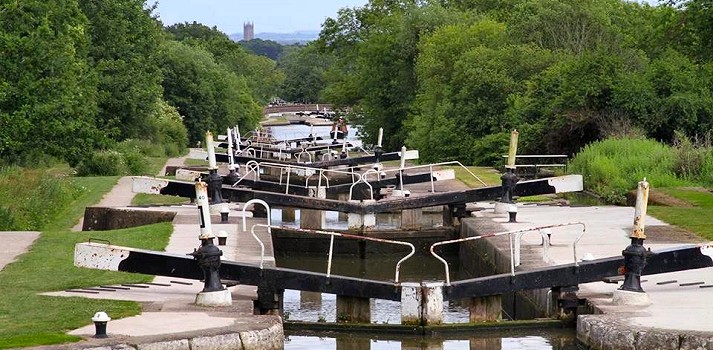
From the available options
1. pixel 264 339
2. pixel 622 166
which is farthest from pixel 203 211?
pixel 622 166

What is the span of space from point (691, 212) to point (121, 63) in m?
38.9

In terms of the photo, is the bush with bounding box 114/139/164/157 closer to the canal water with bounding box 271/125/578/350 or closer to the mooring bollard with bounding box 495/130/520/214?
the mooring bollard with bounding box 495/130/520/214

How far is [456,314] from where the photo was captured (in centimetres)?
2075

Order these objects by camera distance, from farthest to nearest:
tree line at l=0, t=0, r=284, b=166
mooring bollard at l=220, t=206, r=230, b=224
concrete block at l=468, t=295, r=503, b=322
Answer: tree line at l=0, t=0, r=284, b=166, mooring bollard at l=220, t=206, r=230, b=224, concrete block at l=468, t=295, r=503, b=322

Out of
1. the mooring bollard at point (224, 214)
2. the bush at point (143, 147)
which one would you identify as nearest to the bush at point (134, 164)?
the bush at point (143, 147)

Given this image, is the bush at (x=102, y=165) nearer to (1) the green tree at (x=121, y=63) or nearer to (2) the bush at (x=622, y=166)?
(1) the green tree at (x=121, y=63)

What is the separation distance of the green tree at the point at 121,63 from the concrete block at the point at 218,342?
4420 centimetres

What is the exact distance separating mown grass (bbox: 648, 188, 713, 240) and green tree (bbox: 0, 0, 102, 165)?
1742 centimetres

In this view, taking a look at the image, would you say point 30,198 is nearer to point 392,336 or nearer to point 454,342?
point 392,336

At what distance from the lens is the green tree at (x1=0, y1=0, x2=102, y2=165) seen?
1516 inches

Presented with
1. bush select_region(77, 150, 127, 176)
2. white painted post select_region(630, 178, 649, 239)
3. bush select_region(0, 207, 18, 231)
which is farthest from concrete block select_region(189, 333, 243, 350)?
bush select_region(77, 150, 127, 176)

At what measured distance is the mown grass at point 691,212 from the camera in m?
25.3

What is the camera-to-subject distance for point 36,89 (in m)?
39.1

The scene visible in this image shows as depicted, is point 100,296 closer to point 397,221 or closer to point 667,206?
point 667,206
